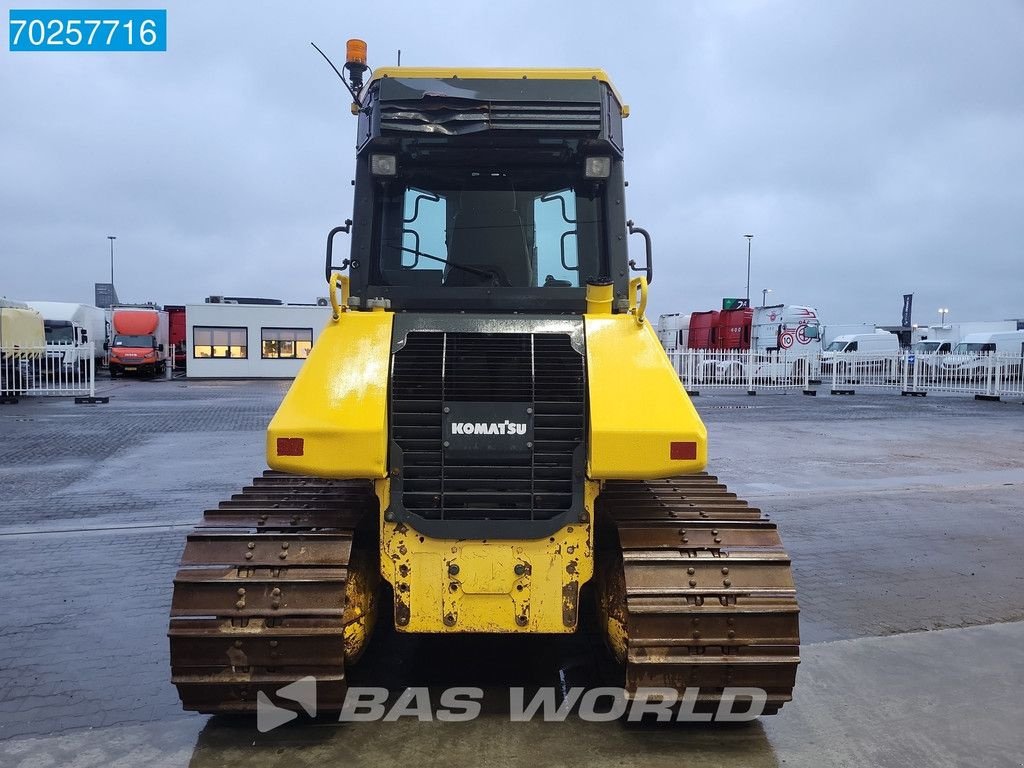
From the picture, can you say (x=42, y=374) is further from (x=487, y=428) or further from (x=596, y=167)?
(x=487, y=428)

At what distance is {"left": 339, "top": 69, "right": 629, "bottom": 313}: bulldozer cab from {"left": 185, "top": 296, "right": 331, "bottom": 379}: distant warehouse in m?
34.0

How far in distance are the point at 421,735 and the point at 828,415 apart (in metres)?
18.5

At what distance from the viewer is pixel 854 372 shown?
30562mm

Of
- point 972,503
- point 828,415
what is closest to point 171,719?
point 972,503

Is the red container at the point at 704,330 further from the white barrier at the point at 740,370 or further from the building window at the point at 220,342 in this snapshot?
the building window at the point at 220,342

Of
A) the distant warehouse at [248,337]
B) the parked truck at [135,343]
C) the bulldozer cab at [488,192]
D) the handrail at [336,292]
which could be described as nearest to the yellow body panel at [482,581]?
the handrail at [336,292]

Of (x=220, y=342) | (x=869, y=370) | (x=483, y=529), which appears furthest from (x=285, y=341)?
(x=483, y=529)

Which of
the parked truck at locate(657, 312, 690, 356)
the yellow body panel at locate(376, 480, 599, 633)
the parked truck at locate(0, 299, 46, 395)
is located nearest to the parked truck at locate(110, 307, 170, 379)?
the parked truck at locate(0, 299, 46, 395)

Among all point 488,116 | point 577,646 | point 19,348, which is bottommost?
point 577,646

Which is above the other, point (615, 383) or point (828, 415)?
point (615, 383)

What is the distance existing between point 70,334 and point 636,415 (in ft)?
130

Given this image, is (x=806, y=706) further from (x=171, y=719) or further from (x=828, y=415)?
(x=828, y=415)

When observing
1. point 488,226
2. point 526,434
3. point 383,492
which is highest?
point 488,226

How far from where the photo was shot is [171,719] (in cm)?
388
